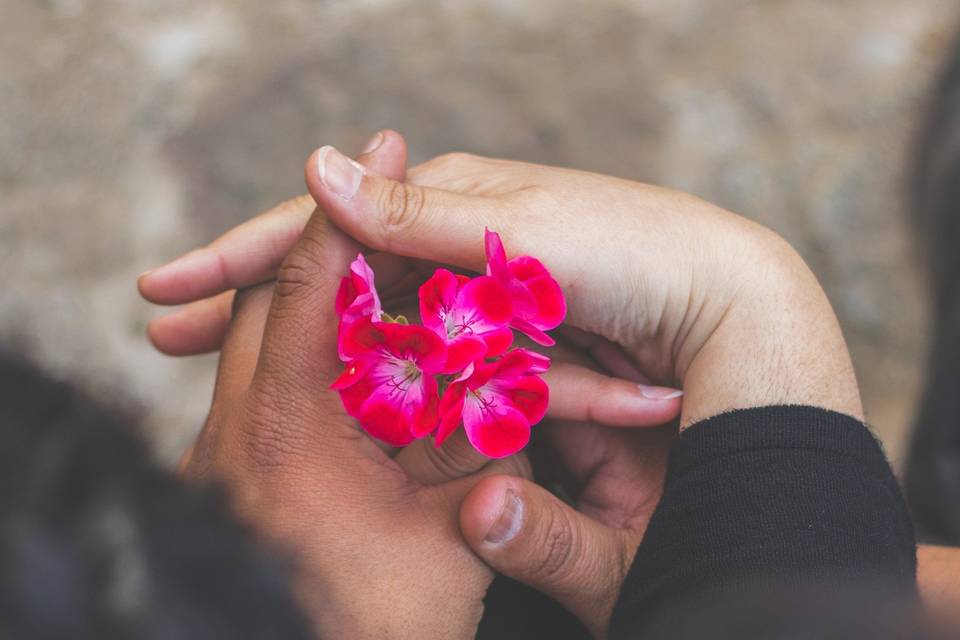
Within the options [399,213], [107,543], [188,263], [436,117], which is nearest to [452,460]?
[399,213]

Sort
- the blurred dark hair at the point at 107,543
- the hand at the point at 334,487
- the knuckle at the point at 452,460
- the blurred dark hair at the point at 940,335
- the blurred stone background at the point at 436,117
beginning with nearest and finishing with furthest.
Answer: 1. the blurred dark hair at the point at 107,543
2. the hand at the point at 334,487
3. the knuckle at the point at 452,460
4. the blurred dark hair at the point at 940,335
5. the blurred stone background at the point at 436,117

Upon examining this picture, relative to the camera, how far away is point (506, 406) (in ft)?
3.55

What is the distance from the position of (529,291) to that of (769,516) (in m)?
0.41

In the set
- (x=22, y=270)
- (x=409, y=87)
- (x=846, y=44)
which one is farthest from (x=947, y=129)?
(x=22, y=270)

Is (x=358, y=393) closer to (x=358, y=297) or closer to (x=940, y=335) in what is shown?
(x=358, y=297)

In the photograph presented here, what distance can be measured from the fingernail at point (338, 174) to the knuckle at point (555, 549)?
20.6 inches

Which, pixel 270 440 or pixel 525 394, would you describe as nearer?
pixel 525 394

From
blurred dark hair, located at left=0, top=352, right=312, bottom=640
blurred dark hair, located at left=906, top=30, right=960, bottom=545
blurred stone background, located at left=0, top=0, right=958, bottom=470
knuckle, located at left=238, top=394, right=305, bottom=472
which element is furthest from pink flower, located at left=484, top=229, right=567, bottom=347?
blurred stone background, located at left=0, top=0, right=958, bottom=470

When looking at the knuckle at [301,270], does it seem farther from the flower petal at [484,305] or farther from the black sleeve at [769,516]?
the black sleeve at [769,516]

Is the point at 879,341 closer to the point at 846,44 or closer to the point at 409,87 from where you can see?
the point at 846,44

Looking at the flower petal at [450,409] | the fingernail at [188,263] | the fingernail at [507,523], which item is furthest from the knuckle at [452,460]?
the fingernail at [188,263]

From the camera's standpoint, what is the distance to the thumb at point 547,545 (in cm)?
113

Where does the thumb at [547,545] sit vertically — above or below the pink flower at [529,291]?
below

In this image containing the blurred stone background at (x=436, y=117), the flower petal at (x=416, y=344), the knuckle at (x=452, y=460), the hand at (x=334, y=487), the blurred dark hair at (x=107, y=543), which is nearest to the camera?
the blurred dark hair at (x=107, y=543)
